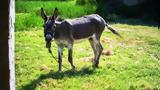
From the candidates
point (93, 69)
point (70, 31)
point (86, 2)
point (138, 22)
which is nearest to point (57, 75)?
point (70, 31)

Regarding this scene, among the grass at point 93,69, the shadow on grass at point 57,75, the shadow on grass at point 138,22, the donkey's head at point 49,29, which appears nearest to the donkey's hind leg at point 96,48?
the grass at point 93,69

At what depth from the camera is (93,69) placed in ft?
31.1

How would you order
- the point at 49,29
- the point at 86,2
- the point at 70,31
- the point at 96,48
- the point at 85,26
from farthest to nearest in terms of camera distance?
the point at 86,2, the point at 96,48, the point at 85,26, the point at 70,31, the point at 49,29

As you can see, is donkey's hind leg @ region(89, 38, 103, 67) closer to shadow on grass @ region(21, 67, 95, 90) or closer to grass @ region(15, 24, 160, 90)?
grass @ region(15, 24, 160, 90)

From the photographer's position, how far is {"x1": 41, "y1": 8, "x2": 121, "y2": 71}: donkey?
830 centimetres

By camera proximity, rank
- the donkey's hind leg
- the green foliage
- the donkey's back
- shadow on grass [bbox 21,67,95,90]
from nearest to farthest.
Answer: shadow on grass [bbox 21,67,95,90]
the donkey's back
the donkey's hind leg
the green foliage

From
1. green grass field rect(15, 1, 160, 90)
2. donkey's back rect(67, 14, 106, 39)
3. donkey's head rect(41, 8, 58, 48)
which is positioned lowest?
green grass field rect(15, 1, 160, 90)

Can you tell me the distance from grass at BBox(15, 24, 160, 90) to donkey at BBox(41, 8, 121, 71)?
49 cm

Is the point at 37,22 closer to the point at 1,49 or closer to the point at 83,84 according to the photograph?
the point at 83,84

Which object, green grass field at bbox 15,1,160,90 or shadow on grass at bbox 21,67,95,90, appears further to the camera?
green grass field at bbox 15,1,160,90

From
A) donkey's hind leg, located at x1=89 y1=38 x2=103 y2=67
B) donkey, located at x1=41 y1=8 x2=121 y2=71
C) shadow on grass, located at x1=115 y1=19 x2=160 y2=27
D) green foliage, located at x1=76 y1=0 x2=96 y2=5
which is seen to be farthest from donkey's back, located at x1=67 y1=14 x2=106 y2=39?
green foliage, located at x1=76 y1=0 x2=96 y2=5

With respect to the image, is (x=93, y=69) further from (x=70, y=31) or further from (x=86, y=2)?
(x=86, y=2)

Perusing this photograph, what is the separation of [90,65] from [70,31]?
1370mm

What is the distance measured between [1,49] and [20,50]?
33.4ft
